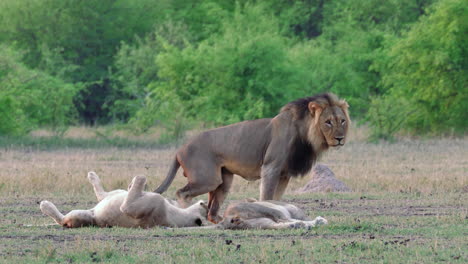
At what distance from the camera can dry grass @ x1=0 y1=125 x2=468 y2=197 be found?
1584cm

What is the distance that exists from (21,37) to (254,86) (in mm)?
16680

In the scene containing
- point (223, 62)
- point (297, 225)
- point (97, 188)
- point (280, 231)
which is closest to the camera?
point (280, 231)

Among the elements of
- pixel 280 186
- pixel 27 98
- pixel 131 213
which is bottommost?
pixel 27 98

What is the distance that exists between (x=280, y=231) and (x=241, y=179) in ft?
25.5

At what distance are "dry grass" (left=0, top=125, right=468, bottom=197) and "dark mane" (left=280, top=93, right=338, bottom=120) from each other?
3.23 metres

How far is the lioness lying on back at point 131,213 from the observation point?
10241 millimetres

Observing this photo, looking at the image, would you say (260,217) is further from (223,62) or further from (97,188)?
(223,62)

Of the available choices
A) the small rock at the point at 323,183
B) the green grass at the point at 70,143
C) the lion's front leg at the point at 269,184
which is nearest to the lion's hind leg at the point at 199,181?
the lion's front leg at the point at 269,184

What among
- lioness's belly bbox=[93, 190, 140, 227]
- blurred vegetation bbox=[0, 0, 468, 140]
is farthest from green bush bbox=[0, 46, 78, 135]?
lioness's belly bbox=[93, 190, 140, 227]

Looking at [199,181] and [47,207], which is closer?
[47,207]

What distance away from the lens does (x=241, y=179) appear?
17.8 metres

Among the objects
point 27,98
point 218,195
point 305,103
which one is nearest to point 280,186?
point 218,195

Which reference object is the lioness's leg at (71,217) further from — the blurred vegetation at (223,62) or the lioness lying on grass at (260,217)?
the blurred vegetation at (223,62)

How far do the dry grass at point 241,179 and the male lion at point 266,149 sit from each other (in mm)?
2965
